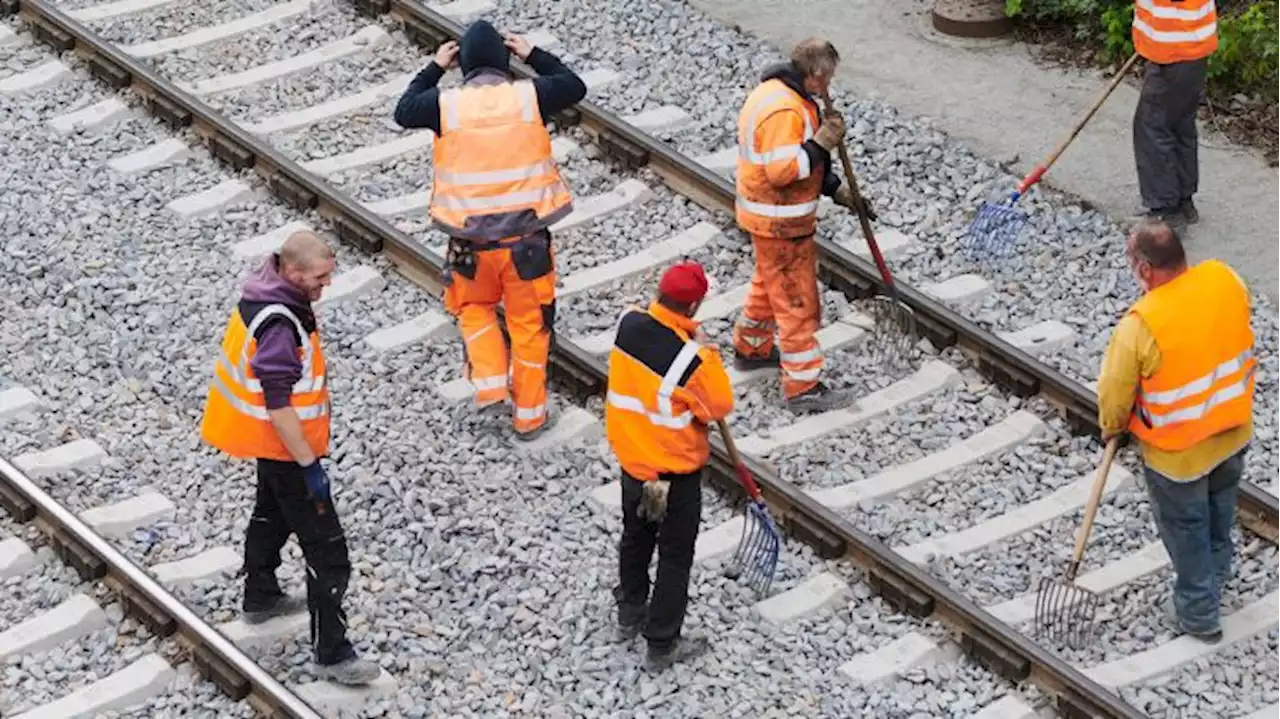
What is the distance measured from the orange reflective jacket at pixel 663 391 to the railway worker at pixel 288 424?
45.7 inches

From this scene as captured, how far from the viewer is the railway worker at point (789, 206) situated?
10664 mm

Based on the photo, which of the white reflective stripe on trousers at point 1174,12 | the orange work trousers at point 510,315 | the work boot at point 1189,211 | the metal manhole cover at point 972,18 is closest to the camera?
the orange work trousers at point 510,315

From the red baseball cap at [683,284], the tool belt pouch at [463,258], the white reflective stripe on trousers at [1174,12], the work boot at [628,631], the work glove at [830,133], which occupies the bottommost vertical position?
the work boot at [628,631]

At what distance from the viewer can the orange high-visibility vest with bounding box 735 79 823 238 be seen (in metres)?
10.6

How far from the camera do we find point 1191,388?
9.38 m

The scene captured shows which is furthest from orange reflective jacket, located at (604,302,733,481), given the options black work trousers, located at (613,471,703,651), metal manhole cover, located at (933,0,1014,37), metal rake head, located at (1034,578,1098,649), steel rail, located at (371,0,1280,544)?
metal manhole cover, located at (933,0,1014,37)

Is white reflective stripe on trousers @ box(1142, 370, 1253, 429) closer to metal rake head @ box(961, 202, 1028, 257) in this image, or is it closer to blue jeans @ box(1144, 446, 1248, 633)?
blue jeans @ box(1144, 446, 1248, 633)

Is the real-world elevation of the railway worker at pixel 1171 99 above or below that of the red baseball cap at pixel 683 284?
below

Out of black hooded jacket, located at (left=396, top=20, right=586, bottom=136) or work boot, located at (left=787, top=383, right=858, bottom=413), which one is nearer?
black hooded jacket, located at (left=396, top=20, right=586, bottom=136)

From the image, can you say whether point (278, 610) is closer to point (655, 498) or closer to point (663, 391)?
point (655, 498)

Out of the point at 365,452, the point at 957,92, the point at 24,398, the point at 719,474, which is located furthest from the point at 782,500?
the point at 957,92

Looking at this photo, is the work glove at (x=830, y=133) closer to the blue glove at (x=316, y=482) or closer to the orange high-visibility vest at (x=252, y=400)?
the orange high-visibility vest at (x=252, y=400)

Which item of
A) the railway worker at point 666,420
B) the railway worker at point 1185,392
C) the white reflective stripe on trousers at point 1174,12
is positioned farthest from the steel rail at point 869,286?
the railway worker at point 666,420

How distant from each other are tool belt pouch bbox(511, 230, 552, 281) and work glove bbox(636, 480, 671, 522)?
180 cm
